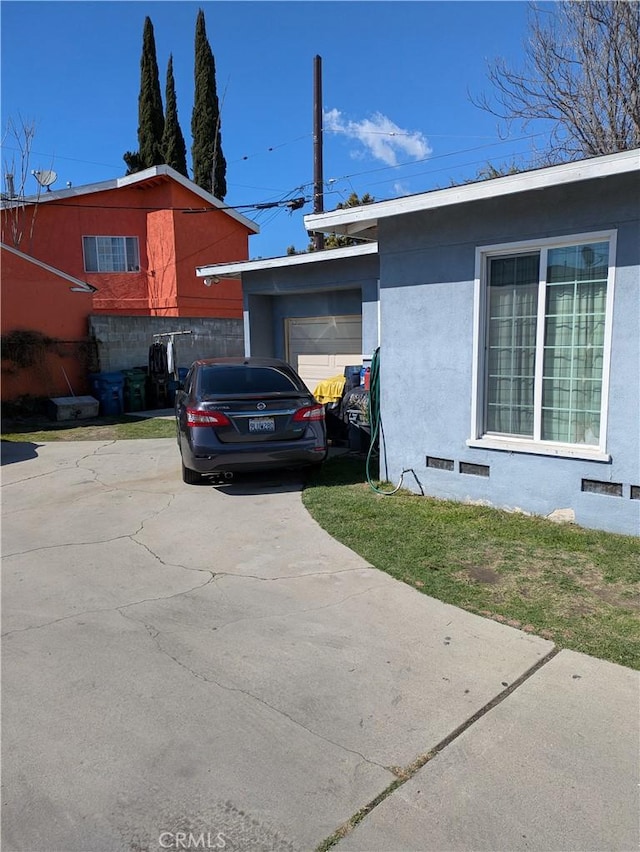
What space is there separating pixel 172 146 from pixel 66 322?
15.6 m

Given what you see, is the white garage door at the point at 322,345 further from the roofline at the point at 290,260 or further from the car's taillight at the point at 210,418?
the car's taillight at the point at 210,418

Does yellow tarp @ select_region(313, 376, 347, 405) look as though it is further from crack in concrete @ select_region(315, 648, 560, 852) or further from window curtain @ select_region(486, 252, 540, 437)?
crack in concrete @ select_region(315, 648, 560, 852)

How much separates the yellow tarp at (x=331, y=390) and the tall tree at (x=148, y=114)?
22.5 m

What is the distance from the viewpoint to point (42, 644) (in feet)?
12.2

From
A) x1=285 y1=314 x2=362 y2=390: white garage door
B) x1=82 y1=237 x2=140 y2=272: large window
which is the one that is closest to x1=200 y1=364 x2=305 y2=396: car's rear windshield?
x1=285 y1=314 x2=362 y2=390: white garage door

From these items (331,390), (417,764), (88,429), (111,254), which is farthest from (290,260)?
(111,254)

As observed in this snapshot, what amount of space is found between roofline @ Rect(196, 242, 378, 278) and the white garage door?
133 cm

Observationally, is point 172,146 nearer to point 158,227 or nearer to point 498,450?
point 158,227

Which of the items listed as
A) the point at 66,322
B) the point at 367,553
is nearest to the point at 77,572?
the point at 367,553

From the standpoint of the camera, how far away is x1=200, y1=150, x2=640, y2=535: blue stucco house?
5250mm

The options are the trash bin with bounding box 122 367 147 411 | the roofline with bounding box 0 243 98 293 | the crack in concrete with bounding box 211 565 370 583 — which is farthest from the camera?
the trash bin with bounding box 122 367 147 411

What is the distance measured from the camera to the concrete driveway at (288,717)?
231 centimetres

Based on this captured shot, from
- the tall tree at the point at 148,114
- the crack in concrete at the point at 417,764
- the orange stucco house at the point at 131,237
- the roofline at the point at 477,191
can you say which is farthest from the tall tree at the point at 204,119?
the crack in concrete at the point at 417,764

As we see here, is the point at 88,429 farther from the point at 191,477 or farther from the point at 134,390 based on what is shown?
the point at 191,477
